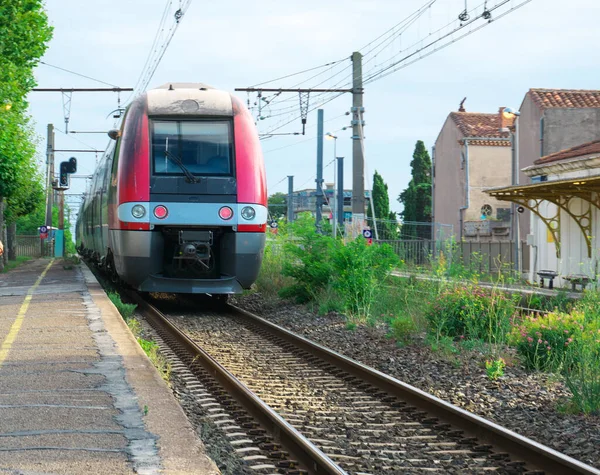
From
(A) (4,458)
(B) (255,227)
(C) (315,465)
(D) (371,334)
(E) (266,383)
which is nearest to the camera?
(A) (4,458)

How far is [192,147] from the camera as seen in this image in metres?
15.0

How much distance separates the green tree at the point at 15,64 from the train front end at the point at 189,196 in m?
12.1

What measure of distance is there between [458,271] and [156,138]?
217 inches

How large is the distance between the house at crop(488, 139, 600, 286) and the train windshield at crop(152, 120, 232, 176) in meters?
9.20

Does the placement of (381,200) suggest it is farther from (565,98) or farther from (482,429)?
(482,429)

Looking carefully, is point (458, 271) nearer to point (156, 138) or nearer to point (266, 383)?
point (156, 138)

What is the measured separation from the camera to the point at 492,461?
5.86m

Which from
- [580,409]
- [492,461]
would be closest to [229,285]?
[580,409]

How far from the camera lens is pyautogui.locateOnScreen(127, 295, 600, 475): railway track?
569cm

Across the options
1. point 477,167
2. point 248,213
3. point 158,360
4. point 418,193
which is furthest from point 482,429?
point 418,193

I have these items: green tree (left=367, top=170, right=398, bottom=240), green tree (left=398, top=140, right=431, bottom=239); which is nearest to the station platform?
green tree (left=398, top=140, right=431, bottom=239)

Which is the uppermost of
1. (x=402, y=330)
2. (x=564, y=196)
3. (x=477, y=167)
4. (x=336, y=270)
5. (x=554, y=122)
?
(x=554, y=122)

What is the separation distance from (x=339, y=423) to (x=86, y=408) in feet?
6.50

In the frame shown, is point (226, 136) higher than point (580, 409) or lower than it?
higher
